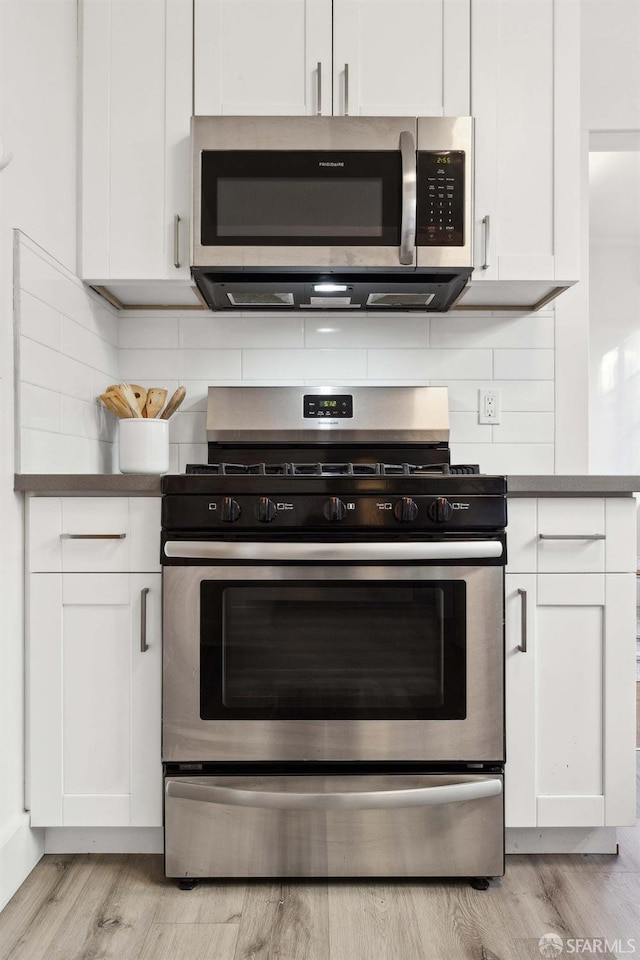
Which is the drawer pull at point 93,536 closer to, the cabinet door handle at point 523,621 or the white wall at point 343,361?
the white wall at point 343,361

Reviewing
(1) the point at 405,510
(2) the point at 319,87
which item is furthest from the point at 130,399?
(2) the point at 319,87

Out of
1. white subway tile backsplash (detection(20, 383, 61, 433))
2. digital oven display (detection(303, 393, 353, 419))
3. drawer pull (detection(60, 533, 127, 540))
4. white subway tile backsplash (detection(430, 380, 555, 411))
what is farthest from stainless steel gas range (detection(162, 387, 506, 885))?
white subway tile backsplash (detection(430, 380, 555, 411))

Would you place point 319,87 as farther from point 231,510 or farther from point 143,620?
point 143,620

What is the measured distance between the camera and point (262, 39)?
6.34ft

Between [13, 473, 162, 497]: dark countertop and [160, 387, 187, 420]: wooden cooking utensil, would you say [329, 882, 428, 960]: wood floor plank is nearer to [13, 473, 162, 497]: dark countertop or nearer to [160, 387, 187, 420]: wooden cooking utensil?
[13, 473, 162, 497]: dark countertop

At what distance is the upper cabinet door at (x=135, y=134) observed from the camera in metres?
1.93

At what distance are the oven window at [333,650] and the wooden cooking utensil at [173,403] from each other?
698 mm

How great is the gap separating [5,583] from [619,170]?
4551mm

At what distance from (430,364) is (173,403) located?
0.84 m

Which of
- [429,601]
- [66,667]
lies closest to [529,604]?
[429,601]

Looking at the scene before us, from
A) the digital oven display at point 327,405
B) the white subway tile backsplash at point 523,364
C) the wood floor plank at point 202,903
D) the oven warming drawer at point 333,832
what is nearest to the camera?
the wood floor plank at point 202,903

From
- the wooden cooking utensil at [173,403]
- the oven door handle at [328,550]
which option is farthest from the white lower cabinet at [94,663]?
the wooden cooking utensil at [173,403]

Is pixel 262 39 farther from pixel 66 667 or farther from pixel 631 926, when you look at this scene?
pixel 631 926

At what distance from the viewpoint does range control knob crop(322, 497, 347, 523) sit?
1562mm
